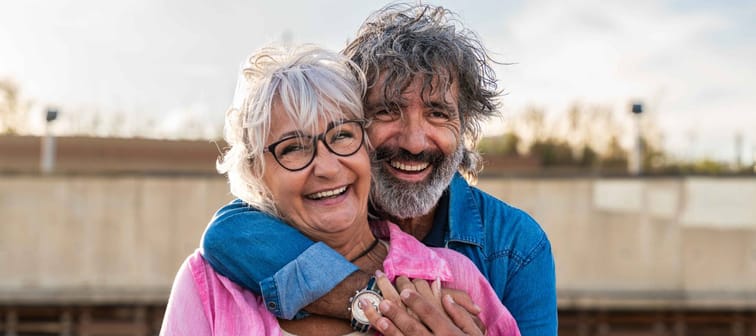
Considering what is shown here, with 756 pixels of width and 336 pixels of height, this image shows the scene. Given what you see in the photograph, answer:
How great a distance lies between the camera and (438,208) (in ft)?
9.20

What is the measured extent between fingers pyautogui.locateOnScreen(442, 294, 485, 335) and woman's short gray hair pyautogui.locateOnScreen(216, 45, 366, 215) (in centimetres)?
56

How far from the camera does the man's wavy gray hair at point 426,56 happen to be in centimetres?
257

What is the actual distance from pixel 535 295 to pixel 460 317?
42 cm

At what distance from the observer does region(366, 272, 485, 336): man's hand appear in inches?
82.9

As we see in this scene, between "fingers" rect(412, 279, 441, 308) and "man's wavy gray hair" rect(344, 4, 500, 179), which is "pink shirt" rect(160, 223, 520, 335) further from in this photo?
"man's wavy gray hair" rect(344, 4, 500, 179)

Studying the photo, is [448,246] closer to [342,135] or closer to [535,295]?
[535,295]

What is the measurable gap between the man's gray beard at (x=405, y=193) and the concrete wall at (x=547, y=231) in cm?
1335

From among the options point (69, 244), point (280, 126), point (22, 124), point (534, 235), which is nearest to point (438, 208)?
point (534, 235)

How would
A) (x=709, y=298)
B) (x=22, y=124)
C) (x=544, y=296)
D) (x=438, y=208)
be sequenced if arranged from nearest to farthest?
(x=544, y=296)
(x=438, y=208)
(x=709, y=298)
(x=22, y=124)

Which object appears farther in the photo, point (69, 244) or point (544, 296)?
point (69, 244)

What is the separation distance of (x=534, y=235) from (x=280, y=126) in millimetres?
907

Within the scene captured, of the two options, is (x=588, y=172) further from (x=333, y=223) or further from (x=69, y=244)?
(x=333, y=223)

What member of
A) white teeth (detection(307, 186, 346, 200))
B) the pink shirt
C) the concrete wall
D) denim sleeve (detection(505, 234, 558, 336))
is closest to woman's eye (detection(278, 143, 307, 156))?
white teeth (detection(307, 186, 346, 200))

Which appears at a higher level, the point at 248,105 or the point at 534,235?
the point at 248,105
